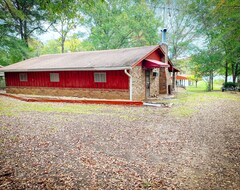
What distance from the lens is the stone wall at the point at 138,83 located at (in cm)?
1240

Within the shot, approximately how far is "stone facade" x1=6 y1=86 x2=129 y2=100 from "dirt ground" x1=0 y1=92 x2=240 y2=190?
5.30 metres

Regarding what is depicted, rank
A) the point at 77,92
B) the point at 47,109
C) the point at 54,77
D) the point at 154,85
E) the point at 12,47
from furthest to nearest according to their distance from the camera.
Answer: the point at 12,47 < the point at 154,85 < the point at 54,77 < the point at 77,92 < the point at 47,109

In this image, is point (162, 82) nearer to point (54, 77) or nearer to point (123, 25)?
point (54, 77)

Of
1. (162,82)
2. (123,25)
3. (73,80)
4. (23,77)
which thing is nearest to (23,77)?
(23,77)

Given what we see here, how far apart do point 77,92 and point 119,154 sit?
34.7 ft

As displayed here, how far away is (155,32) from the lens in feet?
83.3

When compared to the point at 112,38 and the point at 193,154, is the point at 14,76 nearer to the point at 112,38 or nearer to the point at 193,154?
the point at 112,38

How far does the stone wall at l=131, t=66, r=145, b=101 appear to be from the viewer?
40.7ft

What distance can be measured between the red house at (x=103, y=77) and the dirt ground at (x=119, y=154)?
531 cm

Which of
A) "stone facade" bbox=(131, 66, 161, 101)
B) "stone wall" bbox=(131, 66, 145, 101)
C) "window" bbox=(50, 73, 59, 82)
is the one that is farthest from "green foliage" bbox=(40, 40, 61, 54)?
"stone wall" bbox=(131, 66, 145, 101)

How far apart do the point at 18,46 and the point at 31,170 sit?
70.5ft

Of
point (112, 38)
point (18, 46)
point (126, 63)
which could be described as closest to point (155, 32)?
point (112, 38)

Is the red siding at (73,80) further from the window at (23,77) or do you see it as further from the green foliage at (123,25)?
the green foliage at (123,25)

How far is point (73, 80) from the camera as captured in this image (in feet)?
47.0
